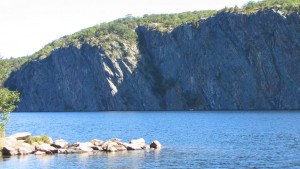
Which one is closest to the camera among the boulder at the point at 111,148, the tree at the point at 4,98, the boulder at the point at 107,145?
the boulder at the point at 111,148

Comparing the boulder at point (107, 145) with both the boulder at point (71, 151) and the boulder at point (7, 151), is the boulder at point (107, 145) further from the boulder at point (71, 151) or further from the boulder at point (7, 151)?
the boulder at point (7, 151)

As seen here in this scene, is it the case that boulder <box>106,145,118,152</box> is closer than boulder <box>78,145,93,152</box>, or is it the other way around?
boulder <box>78,145,93,152</box>

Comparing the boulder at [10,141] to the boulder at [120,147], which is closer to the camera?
the boulder at [10,141]

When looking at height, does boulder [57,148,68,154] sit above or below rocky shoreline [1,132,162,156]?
below

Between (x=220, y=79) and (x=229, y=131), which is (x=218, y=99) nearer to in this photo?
(x=220, y=79)

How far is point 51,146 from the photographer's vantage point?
6931cm

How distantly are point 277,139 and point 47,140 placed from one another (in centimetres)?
3311

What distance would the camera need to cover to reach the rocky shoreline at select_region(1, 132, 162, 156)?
66188 mm

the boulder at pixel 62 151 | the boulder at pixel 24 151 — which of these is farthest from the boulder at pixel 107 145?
the boulder at pixel 24 151

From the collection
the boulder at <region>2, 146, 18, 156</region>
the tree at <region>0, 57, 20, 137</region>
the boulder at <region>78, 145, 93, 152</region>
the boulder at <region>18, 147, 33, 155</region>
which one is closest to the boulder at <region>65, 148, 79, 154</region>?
the boulder at <region>78, 145, 93, 152</region>

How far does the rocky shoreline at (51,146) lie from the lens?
6619 centimetres

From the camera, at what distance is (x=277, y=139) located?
80.7m

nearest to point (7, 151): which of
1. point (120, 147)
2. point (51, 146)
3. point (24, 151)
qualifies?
point (24, 151)

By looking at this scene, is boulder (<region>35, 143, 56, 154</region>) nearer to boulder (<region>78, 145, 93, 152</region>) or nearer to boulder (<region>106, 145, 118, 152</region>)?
boulder (<region>78, 145, 93, 152</region>)
